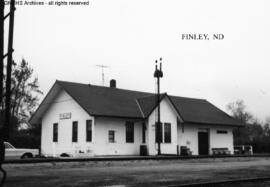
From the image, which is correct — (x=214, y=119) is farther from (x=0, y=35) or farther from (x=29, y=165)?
(x=0, y=35)

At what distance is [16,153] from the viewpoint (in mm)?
25438

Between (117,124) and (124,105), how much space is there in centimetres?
250

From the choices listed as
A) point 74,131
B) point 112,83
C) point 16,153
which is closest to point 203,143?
point 112,83

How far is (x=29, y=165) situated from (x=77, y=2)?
9874mm

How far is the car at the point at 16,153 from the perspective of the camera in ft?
82.1

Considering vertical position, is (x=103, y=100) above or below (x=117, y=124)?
above

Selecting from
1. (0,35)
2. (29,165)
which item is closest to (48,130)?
(29,165)

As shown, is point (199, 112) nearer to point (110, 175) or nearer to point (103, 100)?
point (103, 100)

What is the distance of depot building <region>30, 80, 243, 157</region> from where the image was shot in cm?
3012

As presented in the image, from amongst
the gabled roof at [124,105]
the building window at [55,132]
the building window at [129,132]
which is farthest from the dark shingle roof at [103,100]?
the building window at [55,132]

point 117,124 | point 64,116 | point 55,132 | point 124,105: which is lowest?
point 55,132

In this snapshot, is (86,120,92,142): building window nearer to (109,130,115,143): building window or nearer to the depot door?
(109,130,115,143): building window

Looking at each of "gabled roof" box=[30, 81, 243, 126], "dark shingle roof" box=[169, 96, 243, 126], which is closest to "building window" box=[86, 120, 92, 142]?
"gabled roof" box=[30, 81, 243, 126]

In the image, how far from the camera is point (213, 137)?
120 feet
